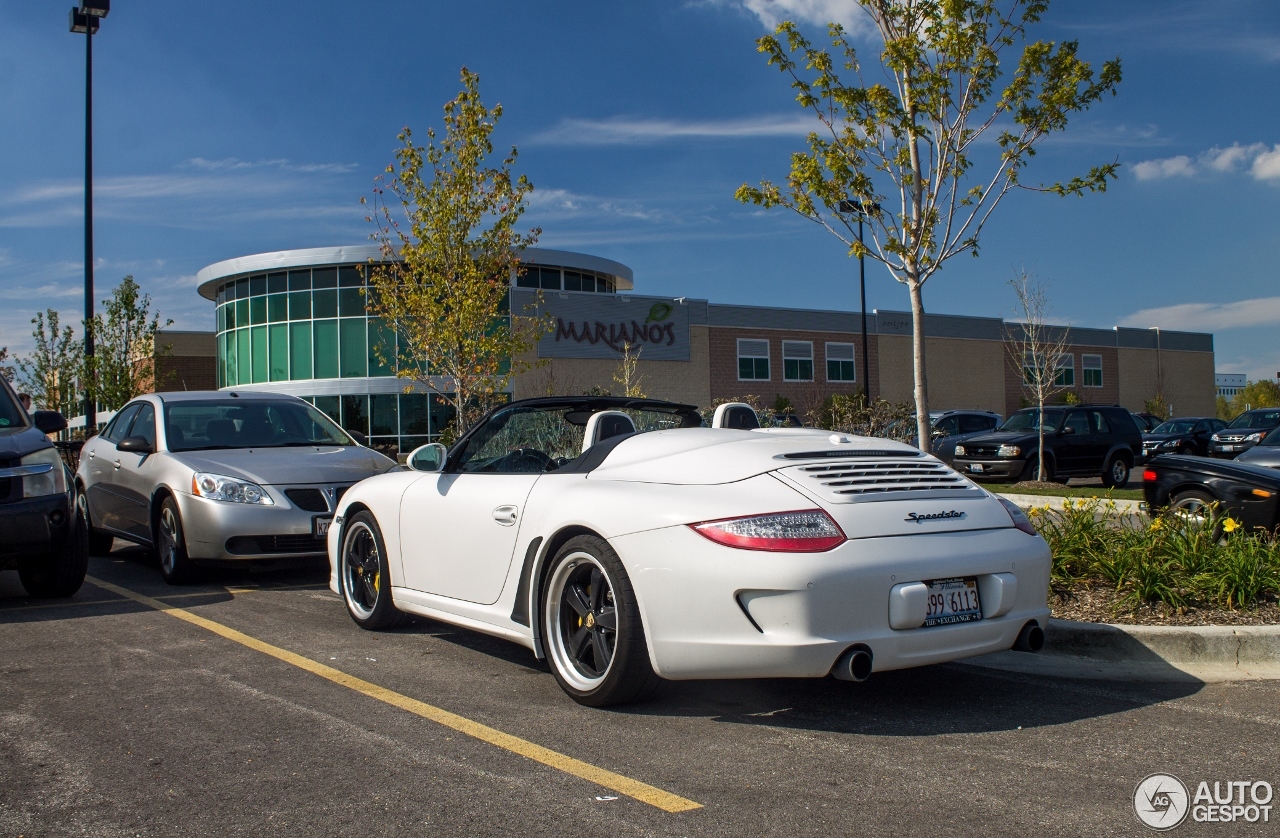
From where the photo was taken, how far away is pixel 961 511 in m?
4.47

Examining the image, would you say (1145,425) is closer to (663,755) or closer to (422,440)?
(422,440)

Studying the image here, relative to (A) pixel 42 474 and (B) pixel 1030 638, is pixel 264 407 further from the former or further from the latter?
(B) pixel 1030 638

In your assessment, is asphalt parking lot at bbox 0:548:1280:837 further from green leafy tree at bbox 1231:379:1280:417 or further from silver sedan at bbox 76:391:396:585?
green leafy tree at bbox 1231:379:1280:417

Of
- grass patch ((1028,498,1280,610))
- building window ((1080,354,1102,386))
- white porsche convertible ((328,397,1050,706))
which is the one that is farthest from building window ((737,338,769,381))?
white porsche convertible ((328,397,1050,706))

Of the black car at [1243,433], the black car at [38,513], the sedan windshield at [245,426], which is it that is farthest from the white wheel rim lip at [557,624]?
the black car at [1243,433]

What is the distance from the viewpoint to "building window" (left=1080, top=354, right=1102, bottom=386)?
58531 mm

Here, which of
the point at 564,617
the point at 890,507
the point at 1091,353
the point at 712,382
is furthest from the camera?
the point at 1091,353

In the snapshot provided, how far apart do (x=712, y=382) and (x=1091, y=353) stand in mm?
24789

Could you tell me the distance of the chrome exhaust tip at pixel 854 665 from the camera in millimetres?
3930

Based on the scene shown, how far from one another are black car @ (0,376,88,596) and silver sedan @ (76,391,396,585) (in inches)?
31.4

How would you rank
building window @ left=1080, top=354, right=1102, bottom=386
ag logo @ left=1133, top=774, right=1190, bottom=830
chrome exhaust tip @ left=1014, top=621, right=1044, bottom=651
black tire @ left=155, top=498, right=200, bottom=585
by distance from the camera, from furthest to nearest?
building window @ left=1080, top=354, right=1102, bottom=386, black tire @ left=155, top=498, right=200, bottom=585, chrome exhaust tip @ left=1014, top=621, right=1044, bottom=651, ag logo @ left=1133, top=774, right=1190, bottom=830

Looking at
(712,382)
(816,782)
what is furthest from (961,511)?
(712,382)

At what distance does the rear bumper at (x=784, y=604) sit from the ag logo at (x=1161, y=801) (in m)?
0.86

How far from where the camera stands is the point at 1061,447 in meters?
18.7
